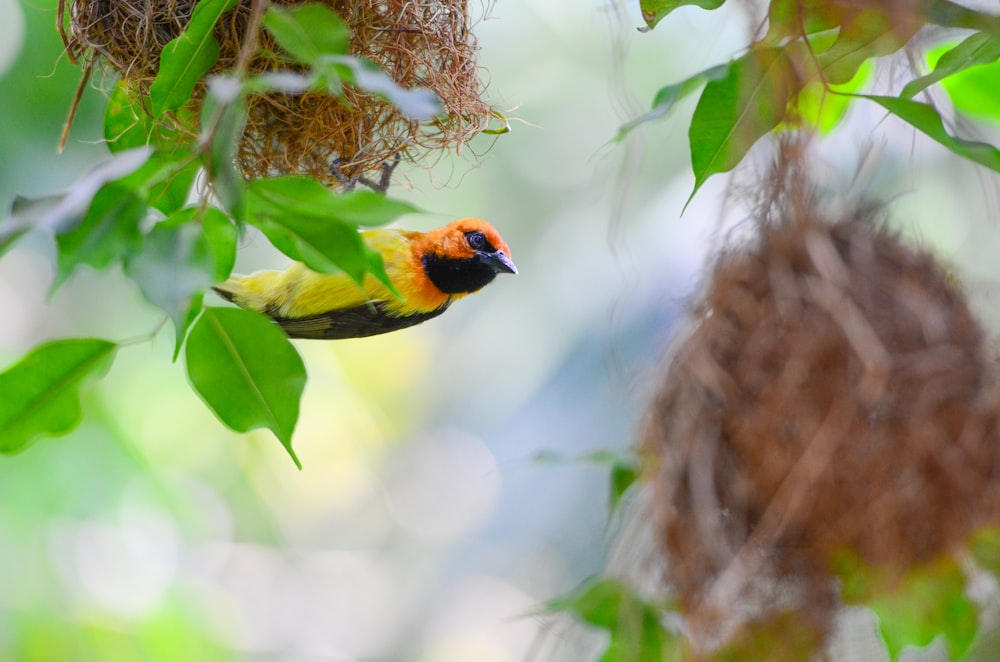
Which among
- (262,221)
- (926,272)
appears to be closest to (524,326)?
(926,272)

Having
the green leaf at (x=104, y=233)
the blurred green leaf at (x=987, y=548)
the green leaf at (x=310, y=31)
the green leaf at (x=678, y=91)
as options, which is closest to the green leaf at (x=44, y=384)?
the green leaf at (x=104, y=233)

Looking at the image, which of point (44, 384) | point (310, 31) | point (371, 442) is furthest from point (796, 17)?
point (371, 442)

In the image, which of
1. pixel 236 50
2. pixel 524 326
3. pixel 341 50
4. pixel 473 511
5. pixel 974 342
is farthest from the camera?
pixel 473 511

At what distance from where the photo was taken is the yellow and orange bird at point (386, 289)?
78.9 inches

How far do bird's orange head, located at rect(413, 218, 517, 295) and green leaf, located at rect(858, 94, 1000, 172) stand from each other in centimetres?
90

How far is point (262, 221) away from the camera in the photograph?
107cm

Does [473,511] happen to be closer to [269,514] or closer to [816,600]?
[269,514]

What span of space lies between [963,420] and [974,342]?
15cm

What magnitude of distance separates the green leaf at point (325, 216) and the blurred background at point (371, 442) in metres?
2.76

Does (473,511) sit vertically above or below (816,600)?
below

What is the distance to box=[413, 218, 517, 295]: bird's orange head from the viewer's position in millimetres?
2020

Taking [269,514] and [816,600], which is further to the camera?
[269,514]

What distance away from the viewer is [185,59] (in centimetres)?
125

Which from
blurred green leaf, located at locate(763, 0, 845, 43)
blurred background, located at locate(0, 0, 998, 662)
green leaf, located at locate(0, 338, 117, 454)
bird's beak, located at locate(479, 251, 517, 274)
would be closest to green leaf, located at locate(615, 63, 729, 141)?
blurred green leaf, located at locate(763, 0, 845, 43)
